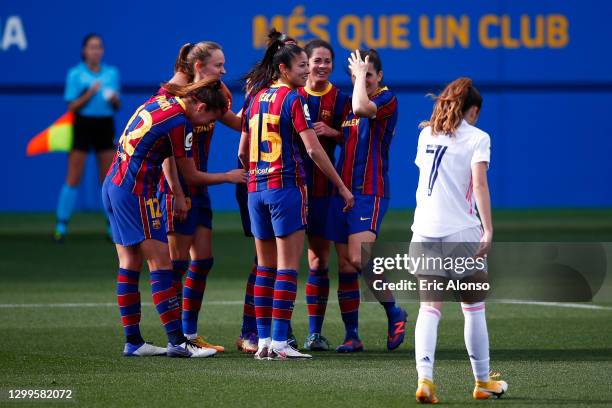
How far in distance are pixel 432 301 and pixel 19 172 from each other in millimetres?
14363

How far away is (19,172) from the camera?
66.8 ft

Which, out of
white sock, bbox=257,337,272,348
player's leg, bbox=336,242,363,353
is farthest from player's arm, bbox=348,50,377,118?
white sock, bbox=257,337,272,348

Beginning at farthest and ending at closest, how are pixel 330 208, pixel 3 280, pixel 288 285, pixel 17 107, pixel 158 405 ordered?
pixel 17 107
pixel 3 280
pixel 330 208
pixel 288 285
pixel 158 405

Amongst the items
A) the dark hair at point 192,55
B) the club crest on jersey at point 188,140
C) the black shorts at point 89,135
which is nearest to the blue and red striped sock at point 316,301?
the club crest on jersey at point 188,140

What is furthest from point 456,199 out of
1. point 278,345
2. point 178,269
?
point 178,269

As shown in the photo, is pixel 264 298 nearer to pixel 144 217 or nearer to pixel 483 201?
pixel 144 217

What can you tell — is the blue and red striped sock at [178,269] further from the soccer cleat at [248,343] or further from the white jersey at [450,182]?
the white jersey at [450,182]

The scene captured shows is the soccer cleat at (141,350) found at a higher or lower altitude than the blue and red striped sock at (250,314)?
lower

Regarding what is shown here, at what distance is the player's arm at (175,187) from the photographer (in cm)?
868

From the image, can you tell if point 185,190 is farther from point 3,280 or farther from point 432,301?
point 3,280

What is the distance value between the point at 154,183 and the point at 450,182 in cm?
231

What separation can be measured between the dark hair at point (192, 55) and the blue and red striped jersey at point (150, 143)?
397mm

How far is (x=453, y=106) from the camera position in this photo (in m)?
7.00

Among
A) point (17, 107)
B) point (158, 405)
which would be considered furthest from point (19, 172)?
point (158, 405)
